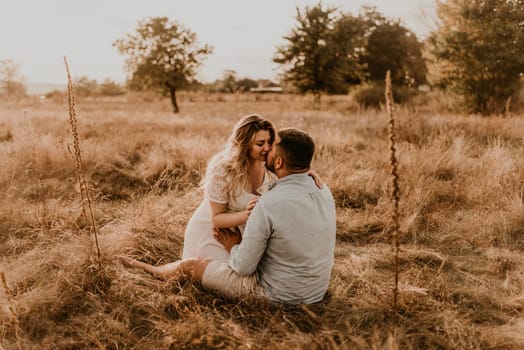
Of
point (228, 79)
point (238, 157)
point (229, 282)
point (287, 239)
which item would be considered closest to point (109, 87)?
point (228, 79)

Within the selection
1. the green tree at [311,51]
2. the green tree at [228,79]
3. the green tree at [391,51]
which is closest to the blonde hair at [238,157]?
the green tree at [311,51]

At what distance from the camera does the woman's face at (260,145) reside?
11.5 feet

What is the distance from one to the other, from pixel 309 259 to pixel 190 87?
23209mm

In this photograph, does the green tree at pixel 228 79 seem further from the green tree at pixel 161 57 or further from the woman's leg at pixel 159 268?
the woman's leg at pixel 159 268

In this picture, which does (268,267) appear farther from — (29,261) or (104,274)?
(29,261)

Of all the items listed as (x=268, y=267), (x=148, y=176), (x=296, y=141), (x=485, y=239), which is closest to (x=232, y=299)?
(x=268, y=267)

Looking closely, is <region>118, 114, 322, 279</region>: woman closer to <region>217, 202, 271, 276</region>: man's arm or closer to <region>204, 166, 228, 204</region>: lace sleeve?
<region>204, 166, 228, 204</region>: lace sleeve

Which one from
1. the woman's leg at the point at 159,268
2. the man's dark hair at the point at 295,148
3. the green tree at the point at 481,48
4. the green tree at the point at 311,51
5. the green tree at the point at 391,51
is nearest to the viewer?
the man's dark hair at the point at 295,148

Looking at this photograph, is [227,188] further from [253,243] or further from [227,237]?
[253,243]

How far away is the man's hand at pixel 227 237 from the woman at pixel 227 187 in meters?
0.04

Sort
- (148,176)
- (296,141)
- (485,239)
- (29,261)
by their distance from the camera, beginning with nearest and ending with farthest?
(296,141)
(29,261)
(485,239)
(148,176)

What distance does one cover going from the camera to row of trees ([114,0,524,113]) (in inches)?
569

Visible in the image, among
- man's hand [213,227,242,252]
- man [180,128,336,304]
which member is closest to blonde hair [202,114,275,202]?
man's hand [213,227,242,252]

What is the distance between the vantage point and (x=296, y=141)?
2760 millimetres
